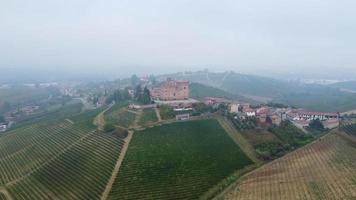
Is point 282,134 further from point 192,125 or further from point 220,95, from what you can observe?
point 220,95

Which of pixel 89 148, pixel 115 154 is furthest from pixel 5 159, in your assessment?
pixel 115 154

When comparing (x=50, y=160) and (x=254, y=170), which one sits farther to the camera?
(x=50, y=160)

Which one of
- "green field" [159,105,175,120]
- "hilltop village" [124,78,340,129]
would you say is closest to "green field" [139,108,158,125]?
"green field" [159,105,175,120]

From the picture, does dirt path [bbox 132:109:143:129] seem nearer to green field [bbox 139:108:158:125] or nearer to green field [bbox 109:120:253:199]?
green field [bbox 139:108:158:125]

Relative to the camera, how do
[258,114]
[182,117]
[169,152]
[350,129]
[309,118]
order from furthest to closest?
[309,118], [258,114], [182,117], [350,129], [169,152]

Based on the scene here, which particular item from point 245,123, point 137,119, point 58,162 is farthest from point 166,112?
point 58,162

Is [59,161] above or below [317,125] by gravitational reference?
below

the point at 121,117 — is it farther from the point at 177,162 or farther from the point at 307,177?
the point at 307,177
